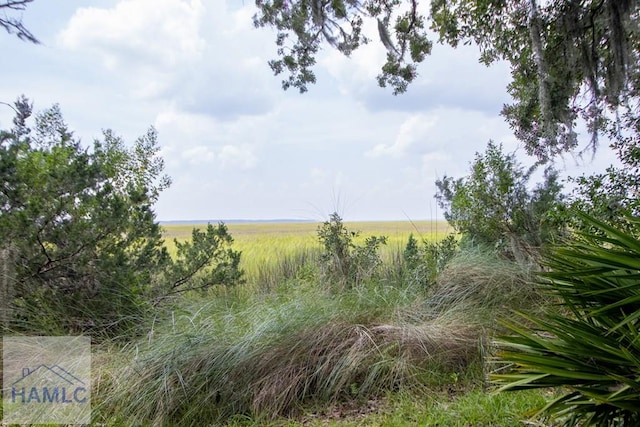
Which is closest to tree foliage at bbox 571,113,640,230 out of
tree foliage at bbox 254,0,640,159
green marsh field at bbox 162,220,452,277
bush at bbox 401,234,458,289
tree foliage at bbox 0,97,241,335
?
tree foliage at bbox 254,0,640,159

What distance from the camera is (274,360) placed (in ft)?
9.83

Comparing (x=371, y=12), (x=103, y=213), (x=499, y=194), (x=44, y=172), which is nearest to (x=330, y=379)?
(x=103, y=213)

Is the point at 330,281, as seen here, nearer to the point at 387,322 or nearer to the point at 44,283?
the point at 387,322

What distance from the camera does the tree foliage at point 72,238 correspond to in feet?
10.6

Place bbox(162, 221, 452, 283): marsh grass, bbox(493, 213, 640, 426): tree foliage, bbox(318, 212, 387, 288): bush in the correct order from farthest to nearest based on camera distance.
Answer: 1. bbox(162, 221, 452, 283): marsh grass
2. bbox(318, 212, 387, 288): bush
3. bbox(493, 213, 640, 426): tree foliage

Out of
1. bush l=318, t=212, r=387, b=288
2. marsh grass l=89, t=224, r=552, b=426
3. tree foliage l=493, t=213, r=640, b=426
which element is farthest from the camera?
bush l=318, t=212, r=387, b=288

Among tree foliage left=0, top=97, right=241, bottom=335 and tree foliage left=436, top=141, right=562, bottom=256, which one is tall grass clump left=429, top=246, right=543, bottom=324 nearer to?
tree foliage left=436, top=141, right=562, bottom=256

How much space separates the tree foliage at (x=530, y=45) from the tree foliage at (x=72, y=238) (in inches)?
128

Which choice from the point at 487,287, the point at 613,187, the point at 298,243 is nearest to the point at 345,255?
the point at 298,243

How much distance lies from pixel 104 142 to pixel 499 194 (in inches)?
211

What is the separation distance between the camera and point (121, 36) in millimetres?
5066

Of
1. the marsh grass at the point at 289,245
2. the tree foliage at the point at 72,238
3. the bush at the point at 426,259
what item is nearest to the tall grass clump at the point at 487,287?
the bush at the point at 426,259

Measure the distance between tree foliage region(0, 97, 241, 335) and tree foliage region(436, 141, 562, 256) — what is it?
13.5 feet

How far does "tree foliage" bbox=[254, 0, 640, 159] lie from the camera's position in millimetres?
3951
